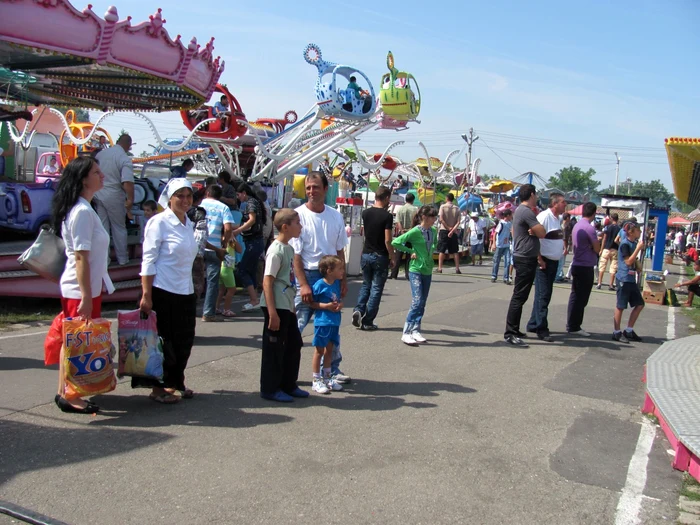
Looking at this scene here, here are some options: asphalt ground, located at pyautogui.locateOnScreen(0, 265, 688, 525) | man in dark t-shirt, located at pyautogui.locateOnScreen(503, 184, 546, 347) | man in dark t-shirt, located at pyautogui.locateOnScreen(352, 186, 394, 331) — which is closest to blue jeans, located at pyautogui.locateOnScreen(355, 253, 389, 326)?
man in dark t-shirt, located at pyautogui.locateOnScreen(352, 186, 394, 331)

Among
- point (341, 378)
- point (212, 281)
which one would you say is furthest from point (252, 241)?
point (341, 378)

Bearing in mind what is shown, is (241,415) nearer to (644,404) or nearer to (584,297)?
(644,404)

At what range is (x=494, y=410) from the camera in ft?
17.2

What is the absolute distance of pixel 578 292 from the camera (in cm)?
861

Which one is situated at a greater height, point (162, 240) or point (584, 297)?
point (162, 240)

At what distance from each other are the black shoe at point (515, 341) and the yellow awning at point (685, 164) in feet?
8.89

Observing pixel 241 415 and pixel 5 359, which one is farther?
pixel 5 359

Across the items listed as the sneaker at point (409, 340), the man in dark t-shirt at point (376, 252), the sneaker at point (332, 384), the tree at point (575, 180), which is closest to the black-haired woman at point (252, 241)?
the man in dark t-shirt at point (376, 252)

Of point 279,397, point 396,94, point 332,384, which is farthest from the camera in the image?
point 396,94

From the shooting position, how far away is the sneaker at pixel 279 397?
199 inches

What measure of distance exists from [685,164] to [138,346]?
21.5 ft

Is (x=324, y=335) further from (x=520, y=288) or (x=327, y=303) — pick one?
(x=520, y=288)

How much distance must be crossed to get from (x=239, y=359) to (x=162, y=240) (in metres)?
1.98

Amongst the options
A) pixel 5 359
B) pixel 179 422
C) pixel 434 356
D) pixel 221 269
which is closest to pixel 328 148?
pixel 221 269
